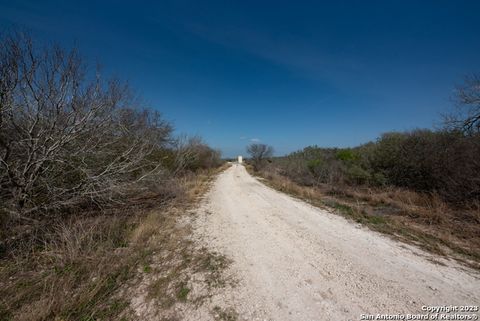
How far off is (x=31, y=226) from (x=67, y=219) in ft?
2.57

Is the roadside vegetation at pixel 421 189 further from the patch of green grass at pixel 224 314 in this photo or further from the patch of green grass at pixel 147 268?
the patch of green grass at pixel 147 268

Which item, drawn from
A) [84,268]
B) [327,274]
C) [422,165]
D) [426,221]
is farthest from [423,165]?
[84,268]

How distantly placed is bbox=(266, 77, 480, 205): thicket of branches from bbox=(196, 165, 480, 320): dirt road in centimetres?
473

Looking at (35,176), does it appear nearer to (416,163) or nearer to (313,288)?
(313,288)

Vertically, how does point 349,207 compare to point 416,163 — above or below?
below

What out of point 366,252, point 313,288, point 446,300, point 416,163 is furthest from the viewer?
point 416,163

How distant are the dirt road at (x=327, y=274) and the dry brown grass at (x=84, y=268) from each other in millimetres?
1026

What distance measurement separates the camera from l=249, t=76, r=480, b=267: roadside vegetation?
4.77 metres

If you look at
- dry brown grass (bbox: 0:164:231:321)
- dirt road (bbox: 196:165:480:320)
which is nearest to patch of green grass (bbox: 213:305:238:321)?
dirt road (bbox: 196:165:480:320)

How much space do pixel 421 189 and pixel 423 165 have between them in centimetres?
114

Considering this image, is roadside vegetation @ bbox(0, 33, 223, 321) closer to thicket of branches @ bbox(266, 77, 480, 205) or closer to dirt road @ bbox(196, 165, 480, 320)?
Result: dirt road @ bbox(196, 165, 480, 320)

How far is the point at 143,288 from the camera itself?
2799 mm

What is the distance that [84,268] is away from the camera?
122 inches

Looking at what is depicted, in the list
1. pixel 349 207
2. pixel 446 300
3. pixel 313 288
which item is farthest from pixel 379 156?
pixel 313 288
